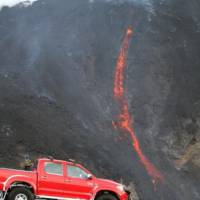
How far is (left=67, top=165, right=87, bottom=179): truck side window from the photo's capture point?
1747 centimetres

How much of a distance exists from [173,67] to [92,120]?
655 inches

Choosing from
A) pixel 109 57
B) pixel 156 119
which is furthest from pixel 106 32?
pixel 156 119

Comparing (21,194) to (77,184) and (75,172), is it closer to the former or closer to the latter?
(77,184)

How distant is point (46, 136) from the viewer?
3300cm

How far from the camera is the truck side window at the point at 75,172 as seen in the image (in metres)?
17.5

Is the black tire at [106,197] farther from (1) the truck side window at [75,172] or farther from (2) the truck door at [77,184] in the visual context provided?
(1) the truck side window at [75,172]

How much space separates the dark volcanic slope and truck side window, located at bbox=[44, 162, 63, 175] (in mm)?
9984

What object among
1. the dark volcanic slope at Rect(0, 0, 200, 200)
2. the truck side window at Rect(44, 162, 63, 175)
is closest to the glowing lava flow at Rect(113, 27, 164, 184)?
the dark volcanic slope at Rect(0, 0, 200, 200)

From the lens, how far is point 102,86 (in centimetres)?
5053

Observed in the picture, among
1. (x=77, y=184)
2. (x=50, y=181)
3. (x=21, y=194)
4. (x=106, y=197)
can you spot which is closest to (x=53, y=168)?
(x=50, y=181)

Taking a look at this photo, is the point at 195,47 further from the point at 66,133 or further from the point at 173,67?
the point at 66,133

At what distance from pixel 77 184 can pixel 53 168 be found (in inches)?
44.5

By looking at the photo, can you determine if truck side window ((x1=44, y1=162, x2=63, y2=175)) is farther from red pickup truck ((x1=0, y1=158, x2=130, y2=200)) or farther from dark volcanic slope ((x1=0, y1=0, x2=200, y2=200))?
dark volcanic slope ((x1=0, y1=0, x2=200, y2=200))

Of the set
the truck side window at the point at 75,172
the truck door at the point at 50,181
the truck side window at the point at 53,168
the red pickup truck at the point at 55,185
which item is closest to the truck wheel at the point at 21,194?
the red pickup truck at the point at 55,185
